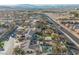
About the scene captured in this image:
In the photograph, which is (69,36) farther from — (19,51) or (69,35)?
(19,51)

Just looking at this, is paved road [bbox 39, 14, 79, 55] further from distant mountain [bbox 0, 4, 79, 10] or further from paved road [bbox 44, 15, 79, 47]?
distant mountain [bbox 0, 4, 79, 10]

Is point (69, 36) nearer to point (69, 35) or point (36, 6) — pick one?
point (69, 35)

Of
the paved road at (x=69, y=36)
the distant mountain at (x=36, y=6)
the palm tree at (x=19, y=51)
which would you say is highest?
the distant mountain at (x=36, y=6)

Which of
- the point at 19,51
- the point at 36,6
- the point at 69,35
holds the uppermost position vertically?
the point at 36,6

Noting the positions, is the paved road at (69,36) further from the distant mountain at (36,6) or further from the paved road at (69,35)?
the distant mountain at (36,6)

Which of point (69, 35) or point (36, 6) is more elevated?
point (36, 6)

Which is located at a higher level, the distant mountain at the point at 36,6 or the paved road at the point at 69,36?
the distant mountain at the point at 36,6

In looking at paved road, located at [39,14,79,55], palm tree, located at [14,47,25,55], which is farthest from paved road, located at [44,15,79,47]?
palm tree, located at [14,47,25,55]

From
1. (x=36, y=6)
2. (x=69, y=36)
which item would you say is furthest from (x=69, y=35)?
(x=36, y=6)

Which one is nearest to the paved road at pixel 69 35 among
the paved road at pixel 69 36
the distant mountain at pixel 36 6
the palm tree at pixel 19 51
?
the paved road at pixel 69 36
